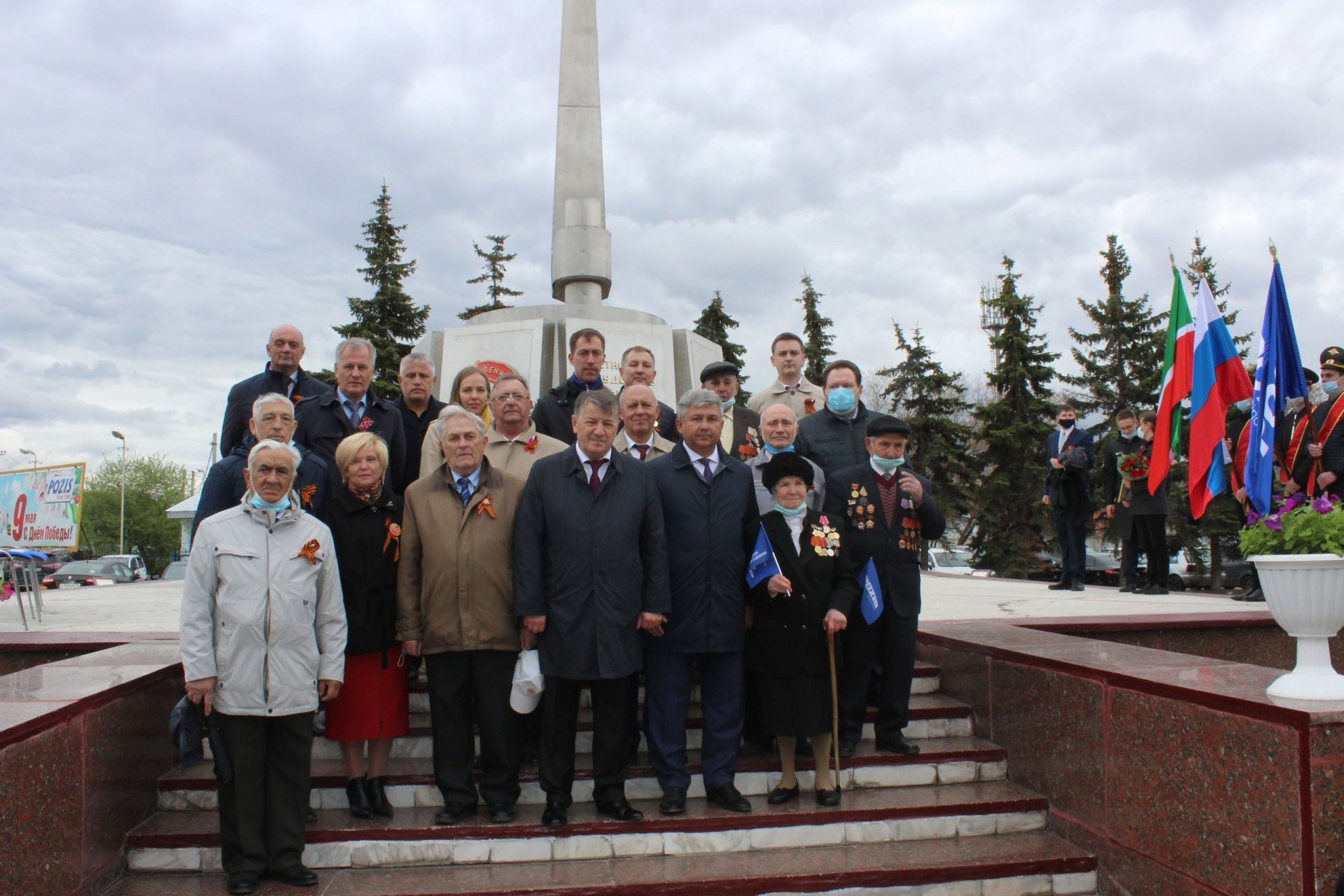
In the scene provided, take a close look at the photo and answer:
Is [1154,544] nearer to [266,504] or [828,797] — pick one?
[828,797]

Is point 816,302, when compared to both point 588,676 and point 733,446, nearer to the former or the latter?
point 733,446

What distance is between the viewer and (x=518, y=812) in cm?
416

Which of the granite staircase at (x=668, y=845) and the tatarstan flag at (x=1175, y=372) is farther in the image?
the tatarstan flag at (x=1175, y=372)

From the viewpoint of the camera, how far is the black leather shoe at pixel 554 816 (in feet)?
13.0

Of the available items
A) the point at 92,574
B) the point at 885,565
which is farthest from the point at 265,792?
the point at 92,574

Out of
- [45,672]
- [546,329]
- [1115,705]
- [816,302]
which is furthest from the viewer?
[816,302]

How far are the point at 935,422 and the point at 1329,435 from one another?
1951cm

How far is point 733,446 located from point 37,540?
10.3 meters

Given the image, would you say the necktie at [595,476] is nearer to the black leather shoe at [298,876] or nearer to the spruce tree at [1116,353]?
the black leather shoe at [298,876]

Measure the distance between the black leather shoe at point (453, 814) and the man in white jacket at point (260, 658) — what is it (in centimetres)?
54

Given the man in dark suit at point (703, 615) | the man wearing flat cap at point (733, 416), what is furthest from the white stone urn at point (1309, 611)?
the man wearing flat cap at point (733, 416)

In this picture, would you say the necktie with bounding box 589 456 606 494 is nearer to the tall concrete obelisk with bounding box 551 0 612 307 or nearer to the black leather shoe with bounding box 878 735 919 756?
the black leather shoe with bounding box 878 735 919 756

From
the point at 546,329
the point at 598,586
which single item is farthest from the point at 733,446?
the point at 546,329

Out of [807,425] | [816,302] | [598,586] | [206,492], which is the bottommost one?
[598,586]
